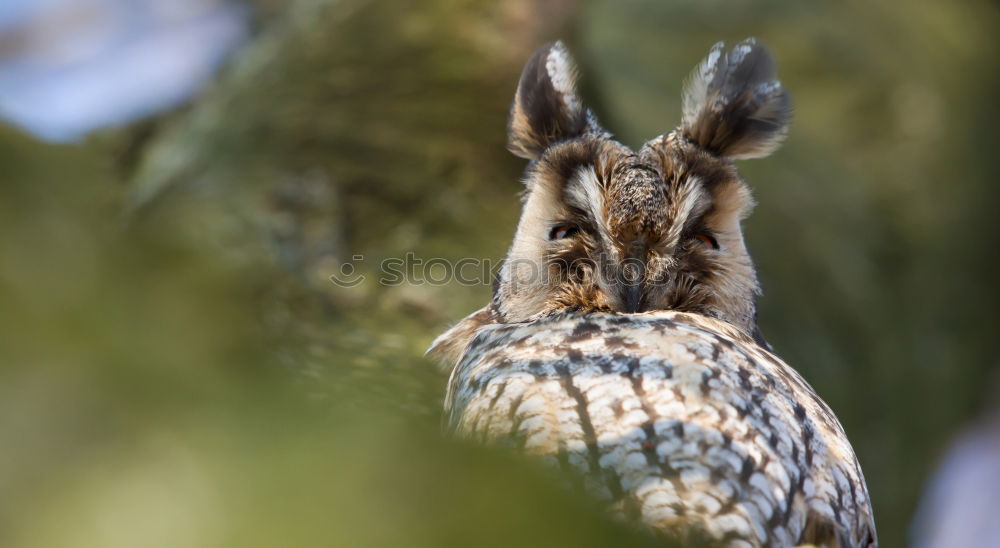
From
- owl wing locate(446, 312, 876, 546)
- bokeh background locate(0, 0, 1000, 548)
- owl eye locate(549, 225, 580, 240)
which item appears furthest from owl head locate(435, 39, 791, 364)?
bokeh background locate(0, 0, 1000, 548)

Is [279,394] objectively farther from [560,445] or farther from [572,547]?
[560,445]

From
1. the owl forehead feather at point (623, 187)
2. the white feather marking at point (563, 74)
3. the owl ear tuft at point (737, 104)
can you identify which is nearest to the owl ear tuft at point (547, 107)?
the white feather marking at point (563, 74)

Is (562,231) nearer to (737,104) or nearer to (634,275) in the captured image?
(634,275)

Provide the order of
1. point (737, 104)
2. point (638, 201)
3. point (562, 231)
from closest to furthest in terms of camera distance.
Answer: point (638, 201) → point (562, 231) → point (737, 104)

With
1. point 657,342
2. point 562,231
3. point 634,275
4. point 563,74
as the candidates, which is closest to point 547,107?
point 563,74

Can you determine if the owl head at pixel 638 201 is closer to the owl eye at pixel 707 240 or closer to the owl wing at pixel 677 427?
the owl eye at pixel 707 240

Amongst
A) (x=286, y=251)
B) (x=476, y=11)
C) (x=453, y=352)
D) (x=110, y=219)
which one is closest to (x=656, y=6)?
(x=476, y=11)

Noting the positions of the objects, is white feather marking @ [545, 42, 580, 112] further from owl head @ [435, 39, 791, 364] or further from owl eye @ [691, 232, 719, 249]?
owl eye @ [691, 232, 719, 249]
